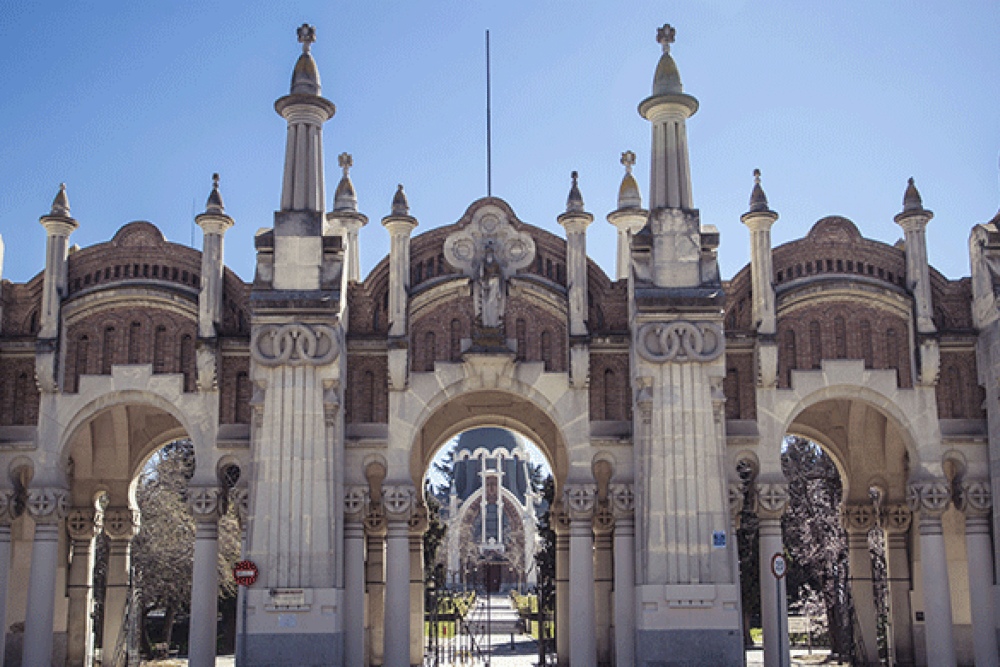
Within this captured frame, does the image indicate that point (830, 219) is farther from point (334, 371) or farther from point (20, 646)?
point (20, 646)

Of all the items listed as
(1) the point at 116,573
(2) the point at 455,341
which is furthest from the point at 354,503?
(1) the point at 116,573

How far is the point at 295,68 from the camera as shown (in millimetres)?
30875

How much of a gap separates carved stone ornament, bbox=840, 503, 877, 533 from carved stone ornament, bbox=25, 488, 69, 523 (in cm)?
2140

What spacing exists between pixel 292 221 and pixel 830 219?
13479mm

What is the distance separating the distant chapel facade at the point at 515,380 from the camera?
92.1 ft

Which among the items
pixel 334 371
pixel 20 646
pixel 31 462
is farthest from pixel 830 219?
pixel 20 646

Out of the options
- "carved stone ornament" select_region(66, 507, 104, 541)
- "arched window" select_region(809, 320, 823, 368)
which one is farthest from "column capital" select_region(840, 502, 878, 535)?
"carved stone ornament" select_region(66, 507, 104, 541)

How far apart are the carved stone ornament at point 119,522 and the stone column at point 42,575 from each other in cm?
512

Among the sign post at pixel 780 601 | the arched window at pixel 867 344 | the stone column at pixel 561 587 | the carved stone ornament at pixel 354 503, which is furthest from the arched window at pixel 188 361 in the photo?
the arched window at pixel 867 344

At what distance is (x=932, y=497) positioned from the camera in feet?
95.8

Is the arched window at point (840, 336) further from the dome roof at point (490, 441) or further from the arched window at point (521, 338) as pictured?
the dome roof at point (490, 441)

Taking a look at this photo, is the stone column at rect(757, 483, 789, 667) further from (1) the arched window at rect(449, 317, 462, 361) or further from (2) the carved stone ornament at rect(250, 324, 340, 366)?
(2) the carved stone ornament at rect(250, 324, 340, 366)

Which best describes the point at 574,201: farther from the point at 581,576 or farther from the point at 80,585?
the point at 80,585

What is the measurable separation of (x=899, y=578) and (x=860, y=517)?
1.99 metres
